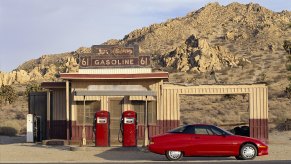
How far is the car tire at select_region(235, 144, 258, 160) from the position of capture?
21.0 metres

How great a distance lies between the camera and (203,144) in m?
20.8

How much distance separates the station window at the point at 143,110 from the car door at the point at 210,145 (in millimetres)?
8676

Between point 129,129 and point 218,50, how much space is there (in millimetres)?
59549

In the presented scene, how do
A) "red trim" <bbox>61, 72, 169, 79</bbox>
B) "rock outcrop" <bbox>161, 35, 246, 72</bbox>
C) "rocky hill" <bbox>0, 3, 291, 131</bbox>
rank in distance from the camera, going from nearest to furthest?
1. "red trim" <bbox>61, 72, 169, 79</bbox>
2. "rocky hill" <bbox>0, 3, 291, 131</bbox>
3. "rock outcrop" <bbox>161, 35, 246, 72</bbox>

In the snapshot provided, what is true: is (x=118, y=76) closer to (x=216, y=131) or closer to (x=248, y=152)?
(x=216, y=131)

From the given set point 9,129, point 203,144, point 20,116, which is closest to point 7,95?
point 20,116

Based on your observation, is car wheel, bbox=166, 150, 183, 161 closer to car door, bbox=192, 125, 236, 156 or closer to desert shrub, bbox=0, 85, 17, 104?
car door, bbox=192, 125, 236, 156

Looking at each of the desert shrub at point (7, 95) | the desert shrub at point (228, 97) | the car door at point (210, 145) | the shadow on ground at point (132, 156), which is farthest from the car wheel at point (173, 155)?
the desert shrub at point (7, 95)

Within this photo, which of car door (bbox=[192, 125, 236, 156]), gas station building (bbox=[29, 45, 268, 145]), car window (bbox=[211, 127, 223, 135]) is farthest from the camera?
gas station building (bbox=[29, 45, 268, 145])

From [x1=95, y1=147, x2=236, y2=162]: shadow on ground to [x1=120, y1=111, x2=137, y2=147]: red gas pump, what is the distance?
694mm

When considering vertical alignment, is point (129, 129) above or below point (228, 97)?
below

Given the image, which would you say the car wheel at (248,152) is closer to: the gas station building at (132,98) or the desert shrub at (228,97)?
the gas station building at (132,98)

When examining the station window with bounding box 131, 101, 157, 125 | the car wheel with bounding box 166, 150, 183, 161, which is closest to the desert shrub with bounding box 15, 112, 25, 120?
the station window with bounding box 131, 101, 157, 125

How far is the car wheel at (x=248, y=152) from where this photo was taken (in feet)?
68.8
